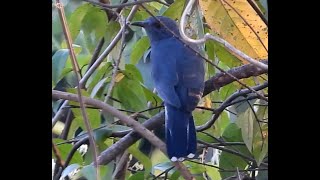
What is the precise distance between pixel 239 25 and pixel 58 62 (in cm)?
32

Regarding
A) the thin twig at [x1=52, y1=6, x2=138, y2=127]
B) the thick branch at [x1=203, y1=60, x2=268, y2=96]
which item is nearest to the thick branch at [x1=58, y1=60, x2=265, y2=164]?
the thick branch at [x1=203, y1=60, x2=268, y2=96]

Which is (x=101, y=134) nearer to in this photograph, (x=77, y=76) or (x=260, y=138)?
(x=77, y=76)

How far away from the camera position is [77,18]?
1112 mm

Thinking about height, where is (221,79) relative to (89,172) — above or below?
above

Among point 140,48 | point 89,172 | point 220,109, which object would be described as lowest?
point 89,172

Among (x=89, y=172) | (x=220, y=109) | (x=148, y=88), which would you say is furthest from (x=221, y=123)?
(x=89, y=172)

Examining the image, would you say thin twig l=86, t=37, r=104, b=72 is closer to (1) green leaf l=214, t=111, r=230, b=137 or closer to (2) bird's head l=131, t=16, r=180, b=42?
(2) bird's head l=131, t=16, r=180, b=42

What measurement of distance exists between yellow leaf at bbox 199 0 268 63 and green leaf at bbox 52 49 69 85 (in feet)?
0.84

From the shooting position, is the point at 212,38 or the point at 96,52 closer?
the point at 212,38

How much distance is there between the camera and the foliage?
1.03 metres

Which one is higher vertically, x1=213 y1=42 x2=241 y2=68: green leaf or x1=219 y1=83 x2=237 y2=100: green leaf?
x1=213 y1=42 x2=241 y2=68: green leaf

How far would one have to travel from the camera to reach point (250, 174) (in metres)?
1.03

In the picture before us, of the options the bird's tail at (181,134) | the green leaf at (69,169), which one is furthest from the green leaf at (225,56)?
the green leaf at (69,169)
